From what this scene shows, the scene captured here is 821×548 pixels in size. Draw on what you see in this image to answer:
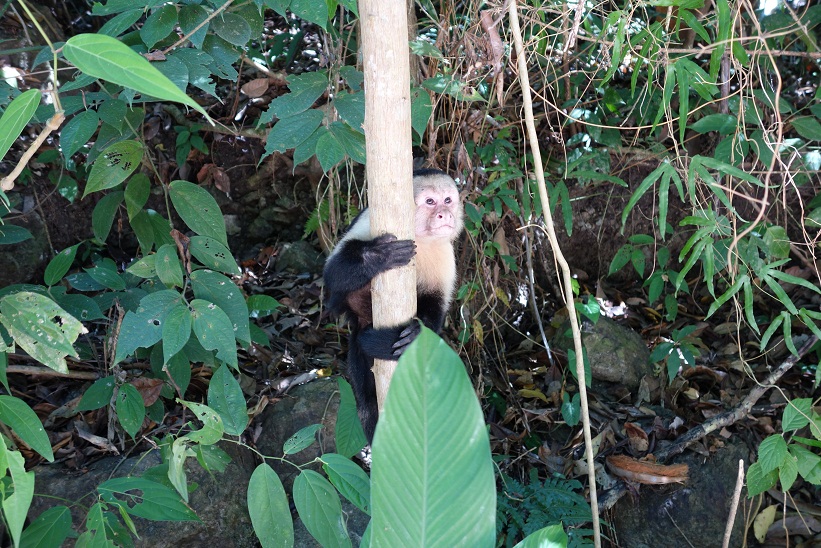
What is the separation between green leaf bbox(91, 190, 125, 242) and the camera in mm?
2951

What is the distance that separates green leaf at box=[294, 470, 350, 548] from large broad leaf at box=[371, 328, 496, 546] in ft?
2.85

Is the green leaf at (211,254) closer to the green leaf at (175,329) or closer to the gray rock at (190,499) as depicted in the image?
Result: the green leaf at (175,329)

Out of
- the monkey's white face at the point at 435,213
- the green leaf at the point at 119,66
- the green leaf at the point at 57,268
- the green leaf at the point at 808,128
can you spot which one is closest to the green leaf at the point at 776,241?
the green leaf at the point at 808,128

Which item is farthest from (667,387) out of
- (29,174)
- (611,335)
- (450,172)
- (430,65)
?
(29,174)

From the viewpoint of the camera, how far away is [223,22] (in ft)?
7.63

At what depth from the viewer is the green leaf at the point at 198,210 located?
8.50 feet

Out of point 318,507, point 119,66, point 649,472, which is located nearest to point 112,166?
point 318,507

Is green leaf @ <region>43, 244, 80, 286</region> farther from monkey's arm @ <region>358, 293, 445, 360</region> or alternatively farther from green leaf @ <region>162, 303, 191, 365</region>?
monkey's arm @ <region>358, 293, 445, 360</region>

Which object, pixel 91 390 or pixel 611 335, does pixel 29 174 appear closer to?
pixel 91 390

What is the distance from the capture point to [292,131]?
2258 millimetres

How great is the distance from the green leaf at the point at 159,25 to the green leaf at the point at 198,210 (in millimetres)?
584

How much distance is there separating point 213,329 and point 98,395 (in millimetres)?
909

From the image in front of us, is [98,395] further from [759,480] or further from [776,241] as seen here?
[776,241]

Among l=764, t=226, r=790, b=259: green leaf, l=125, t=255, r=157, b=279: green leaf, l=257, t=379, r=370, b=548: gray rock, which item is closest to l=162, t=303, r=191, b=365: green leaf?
l=125, t=255, r=157, b=279: green leaf
